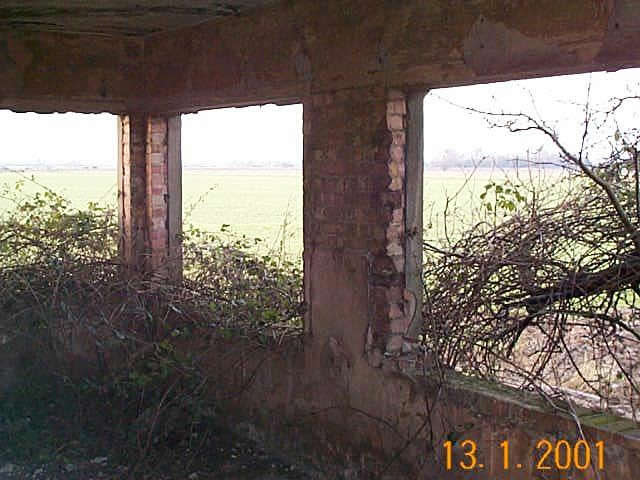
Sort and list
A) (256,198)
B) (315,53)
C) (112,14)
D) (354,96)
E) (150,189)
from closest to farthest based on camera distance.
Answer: (354,96), (315,53), (112,14), (150,189), (256,198)

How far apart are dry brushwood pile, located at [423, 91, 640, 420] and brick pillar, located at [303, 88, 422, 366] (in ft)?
0.90

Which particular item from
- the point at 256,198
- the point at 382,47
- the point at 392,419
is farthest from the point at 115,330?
the point at 256,198

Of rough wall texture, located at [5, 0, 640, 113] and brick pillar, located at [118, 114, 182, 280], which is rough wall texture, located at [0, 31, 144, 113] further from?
brick pillar, located at [118, 114, 182, 280]

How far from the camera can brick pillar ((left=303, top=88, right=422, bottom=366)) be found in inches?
182

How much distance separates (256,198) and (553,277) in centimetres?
668

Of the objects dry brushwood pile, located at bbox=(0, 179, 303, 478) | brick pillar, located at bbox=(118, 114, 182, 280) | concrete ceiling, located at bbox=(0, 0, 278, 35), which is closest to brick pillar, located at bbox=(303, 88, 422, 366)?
dry brushwood pile, located at bbox=(0, 179, 303, 478)

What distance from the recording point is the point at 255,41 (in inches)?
223

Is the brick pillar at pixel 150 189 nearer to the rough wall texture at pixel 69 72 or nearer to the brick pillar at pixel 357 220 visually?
the rough wall texture at pixel 69 72

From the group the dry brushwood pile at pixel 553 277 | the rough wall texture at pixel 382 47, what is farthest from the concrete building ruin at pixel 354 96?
the dry brushwood pile at pixel 553 277

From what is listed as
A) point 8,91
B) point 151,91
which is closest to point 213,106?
point 151,91

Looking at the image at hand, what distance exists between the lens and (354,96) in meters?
4.81

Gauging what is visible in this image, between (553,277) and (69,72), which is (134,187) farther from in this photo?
(553,277)

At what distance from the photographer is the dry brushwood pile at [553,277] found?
3943mm

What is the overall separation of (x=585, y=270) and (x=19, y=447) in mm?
4132
